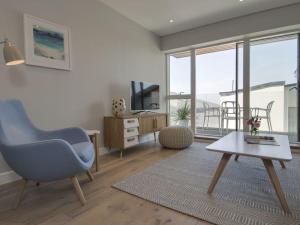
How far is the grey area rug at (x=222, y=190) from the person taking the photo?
1.44 meters

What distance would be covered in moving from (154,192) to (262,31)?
3.59 meters

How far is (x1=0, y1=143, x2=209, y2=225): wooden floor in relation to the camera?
4.62 ft

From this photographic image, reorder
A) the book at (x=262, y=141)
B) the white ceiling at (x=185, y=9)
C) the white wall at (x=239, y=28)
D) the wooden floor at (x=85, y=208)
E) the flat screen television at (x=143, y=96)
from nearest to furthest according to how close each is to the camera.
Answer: the wooden floor at (x=85, y=208), the book at (x=262, y=141), the white ceiling at (x=185, y=9), the white wall at (x=239, y=28), the flat screen television at (x=143, y=96)

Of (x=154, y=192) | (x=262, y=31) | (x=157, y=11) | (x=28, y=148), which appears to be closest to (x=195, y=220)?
(x=154, y=192)

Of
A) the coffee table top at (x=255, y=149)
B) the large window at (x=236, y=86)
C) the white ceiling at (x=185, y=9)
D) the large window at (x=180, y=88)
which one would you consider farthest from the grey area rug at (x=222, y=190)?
the white ceiling at (x=185, y=9)

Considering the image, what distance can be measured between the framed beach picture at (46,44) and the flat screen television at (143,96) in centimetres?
123

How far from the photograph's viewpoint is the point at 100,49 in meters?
3.21

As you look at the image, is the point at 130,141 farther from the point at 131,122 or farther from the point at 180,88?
the point at 180,88

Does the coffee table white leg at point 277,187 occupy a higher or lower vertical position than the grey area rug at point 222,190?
higher

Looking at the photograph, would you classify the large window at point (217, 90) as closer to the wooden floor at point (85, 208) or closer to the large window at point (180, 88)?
the large window at point (180, 88)

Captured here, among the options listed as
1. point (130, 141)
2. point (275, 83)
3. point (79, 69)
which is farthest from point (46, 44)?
point (275, 83)

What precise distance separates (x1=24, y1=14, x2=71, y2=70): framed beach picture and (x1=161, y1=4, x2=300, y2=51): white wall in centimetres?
268

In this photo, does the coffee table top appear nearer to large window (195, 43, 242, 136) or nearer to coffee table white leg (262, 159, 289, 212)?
coffee table white leg (262, 159, 289, 212)

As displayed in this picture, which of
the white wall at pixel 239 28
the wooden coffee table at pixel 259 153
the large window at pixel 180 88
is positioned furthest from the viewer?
the large window at pixel 180 88
